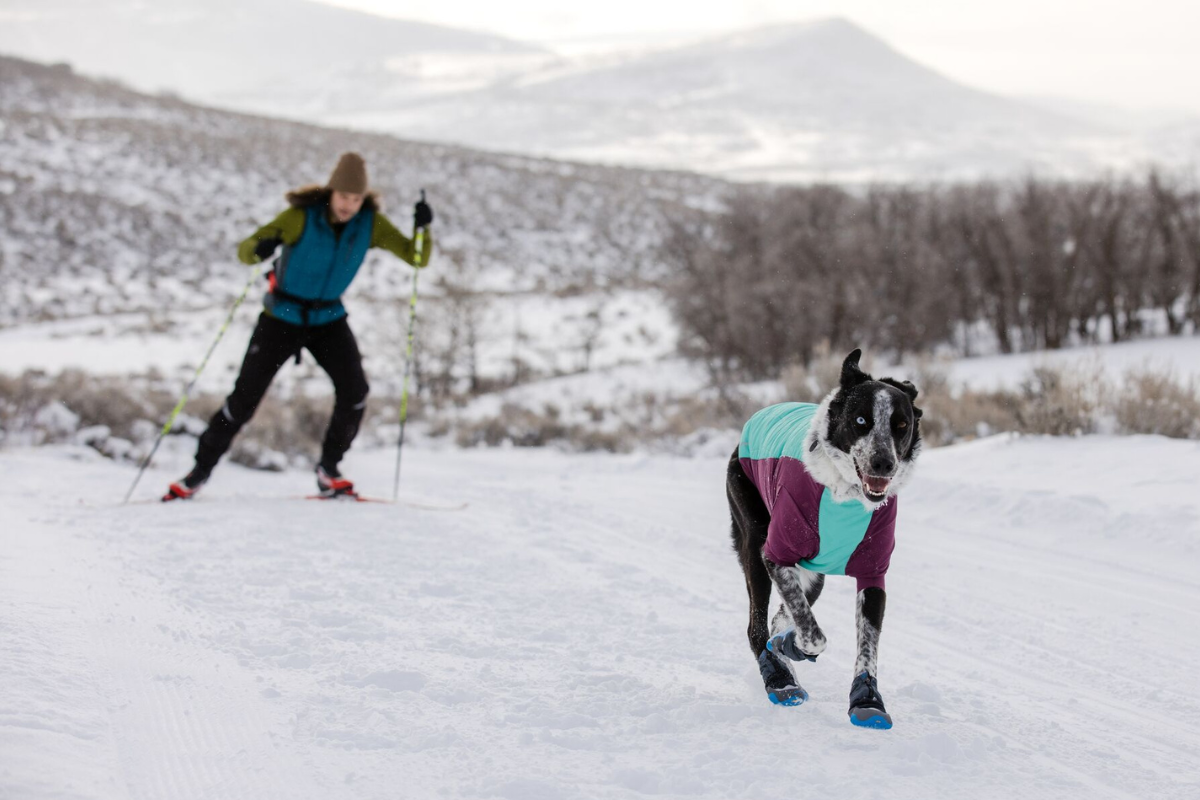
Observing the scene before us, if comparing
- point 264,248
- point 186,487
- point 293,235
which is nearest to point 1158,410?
point 293,235

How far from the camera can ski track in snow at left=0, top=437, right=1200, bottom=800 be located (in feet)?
9.09

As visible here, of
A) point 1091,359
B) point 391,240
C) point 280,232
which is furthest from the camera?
point 1091,359

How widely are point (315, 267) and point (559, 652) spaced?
141 inches

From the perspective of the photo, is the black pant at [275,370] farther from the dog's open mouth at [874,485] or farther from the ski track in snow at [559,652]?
the dog's open mouth at [874,485]

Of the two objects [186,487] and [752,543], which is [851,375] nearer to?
[752,543]

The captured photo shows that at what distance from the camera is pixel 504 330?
907 inches

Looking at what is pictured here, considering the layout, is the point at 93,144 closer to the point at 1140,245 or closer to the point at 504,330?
the point at 504,330

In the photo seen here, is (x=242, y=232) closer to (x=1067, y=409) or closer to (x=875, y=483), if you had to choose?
(x=1067, y=409)

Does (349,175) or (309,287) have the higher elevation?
(349,175)

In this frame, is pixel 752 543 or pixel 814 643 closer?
pixel 814 643

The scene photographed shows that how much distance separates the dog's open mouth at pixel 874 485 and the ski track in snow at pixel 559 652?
0.83m

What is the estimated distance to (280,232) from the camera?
618 cm

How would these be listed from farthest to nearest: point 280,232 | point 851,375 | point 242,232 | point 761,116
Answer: point 761,116
point 242,232
point 280,232
point 851,375

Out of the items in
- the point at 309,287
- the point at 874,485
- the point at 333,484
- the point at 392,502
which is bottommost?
the point at 392,502
